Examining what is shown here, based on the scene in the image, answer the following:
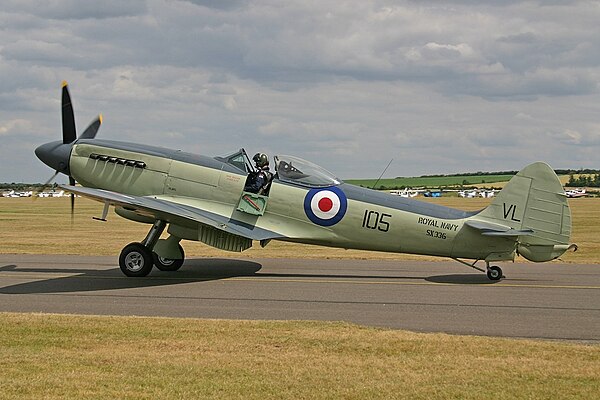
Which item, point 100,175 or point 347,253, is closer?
point 100,175

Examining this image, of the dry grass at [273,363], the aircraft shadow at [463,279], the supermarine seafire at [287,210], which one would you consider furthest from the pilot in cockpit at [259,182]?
the dry grass at [273,363]

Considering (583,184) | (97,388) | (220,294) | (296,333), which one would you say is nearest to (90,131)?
(220,294)

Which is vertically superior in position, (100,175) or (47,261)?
(100,175)

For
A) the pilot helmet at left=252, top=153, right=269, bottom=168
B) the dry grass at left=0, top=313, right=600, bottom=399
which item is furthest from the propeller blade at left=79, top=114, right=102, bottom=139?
the dry grass at left=0, top=313, right=600, bottom=399

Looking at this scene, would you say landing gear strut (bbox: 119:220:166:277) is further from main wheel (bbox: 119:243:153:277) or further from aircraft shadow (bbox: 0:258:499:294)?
aircraft shadow (bbox: 0:258:499:294)

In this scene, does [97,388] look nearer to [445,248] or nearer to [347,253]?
[445,248]

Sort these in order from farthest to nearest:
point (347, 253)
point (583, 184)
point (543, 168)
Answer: point (583, 184)
point (347, 253)
point (543, 168)

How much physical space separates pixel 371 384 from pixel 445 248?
7936 millimetres

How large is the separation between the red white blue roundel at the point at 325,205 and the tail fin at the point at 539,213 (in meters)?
3.16

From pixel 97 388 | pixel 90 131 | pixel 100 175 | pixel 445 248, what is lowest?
pixel 97 388

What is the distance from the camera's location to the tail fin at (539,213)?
13.7 m

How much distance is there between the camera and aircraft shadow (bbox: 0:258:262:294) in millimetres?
13172

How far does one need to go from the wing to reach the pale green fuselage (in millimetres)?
132

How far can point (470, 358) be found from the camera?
7539 mm
